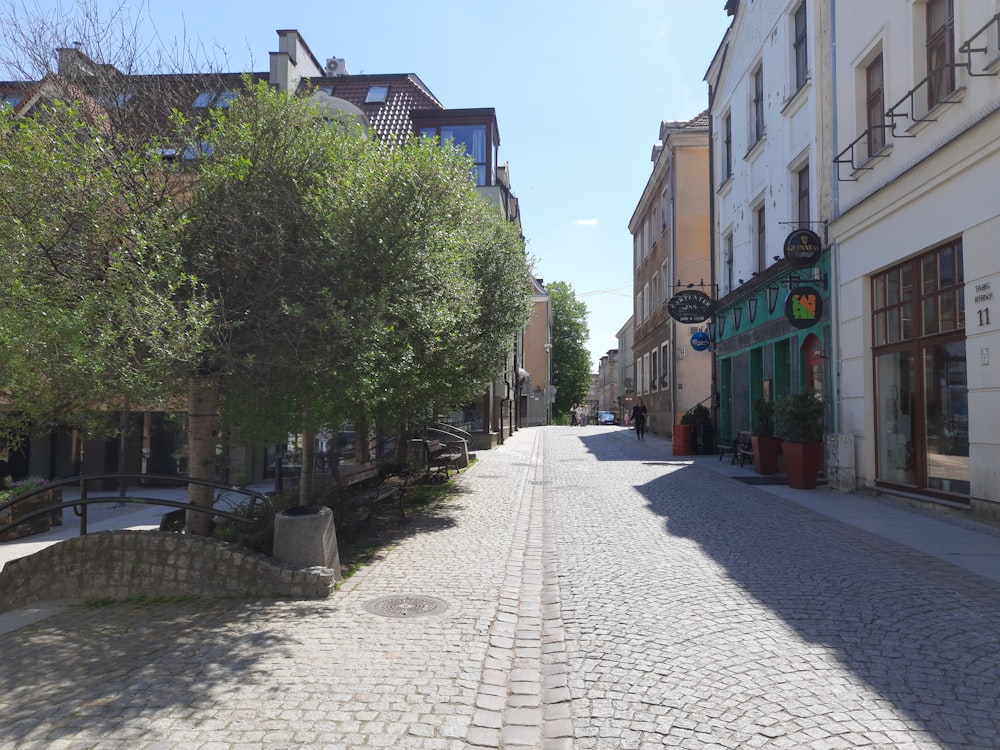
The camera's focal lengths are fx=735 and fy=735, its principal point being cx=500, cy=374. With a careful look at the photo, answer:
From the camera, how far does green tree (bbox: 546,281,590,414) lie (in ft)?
233

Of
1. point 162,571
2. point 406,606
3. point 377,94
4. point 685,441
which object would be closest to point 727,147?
Result: point 685,441

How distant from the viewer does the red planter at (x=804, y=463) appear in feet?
41.8

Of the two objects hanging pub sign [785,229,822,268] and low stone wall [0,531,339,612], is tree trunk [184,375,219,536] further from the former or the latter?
hanging pub sign [785,229,822,268]

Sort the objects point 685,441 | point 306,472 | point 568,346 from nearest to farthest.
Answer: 1. point 306,472
2. point 685,441
3. point 568,346

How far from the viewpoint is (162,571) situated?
6242 mm

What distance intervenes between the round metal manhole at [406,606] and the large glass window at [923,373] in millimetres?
7346

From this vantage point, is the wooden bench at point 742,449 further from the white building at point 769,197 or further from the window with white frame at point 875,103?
the window with white frame at point 875,103

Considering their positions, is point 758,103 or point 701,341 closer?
point 758,103

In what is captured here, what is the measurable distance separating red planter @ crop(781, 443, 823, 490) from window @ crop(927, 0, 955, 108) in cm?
568

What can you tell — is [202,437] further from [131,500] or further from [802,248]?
[802,248]

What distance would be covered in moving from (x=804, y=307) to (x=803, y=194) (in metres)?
3.28

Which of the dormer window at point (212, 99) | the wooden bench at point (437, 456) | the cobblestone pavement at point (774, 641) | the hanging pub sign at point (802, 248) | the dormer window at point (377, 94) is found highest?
the dormer window at point (377, 94)

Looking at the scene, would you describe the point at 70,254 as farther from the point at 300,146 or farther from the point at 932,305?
the point at 932,305

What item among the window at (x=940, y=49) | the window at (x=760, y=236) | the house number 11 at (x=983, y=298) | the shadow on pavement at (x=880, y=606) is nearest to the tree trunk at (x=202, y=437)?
the shadow on pavement at (x=880, y=606)
